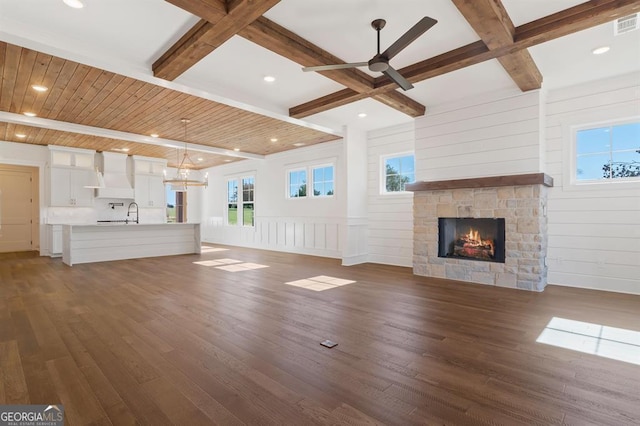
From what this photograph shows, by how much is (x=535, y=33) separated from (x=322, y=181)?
5527mm

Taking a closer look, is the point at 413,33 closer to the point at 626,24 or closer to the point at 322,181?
the point at 626,24

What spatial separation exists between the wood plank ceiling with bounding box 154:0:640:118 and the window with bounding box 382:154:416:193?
8.06 ft

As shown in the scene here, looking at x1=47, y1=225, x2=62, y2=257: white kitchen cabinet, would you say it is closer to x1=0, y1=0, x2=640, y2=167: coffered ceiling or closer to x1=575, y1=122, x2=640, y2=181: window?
x1=0, y1=0, x2=640, y2=167: coffered ceiling

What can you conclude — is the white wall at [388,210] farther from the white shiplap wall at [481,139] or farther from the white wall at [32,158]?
the white wall at [32,158]

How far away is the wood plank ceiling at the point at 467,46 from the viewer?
2701 millimetres

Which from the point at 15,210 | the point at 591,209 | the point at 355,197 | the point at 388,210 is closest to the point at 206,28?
the point at 355,197

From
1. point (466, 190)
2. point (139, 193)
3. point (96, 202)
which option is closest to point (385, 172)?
point (466, 190)

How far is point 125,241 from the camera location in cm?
745

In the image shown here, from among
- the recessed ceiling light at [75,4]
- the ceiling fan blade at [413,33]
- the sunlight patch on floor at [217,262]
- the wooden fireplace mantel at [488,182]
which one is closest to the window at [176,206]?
the sunlight patch on floor at [217,262]

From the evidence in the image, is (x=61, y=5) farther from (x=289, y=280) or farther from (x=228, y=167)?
(x=228, y=167)

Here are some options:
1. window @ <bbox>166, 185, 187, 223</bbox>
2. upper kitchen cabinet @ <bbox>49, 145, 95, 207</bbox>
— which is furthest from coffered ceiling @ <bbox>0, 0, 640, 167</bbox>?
window @ <bbox>166, 185, 187, 223</bbox>

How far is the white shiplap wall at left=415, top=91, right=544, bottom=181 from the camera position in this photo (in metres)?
4.59

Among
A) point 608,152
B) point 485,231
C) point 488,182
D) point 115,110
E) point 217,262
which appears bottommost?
point 217,262

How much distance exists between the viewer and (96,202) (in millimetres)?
8828
